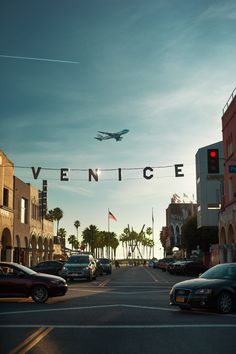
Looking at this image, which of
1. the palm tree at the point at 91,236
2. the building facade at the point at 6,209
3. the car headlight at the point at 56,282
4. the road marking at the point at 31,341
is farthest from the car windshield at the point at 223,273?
the palm tree at the point at 91,236

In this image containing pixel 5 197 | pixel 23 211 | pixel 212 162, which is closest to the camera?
pixel 212 162

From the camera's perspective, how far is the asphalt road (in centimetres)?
871

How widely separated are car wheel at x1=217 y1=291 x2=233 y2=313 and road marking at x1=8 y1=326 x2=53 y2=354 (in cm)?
513

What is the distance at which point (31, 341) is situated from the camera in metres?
9.39

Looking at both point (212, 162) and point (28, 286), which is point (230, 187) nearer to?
point (212, 162)

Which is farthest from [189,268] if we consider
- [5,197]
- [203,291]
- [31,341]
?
[31,341]

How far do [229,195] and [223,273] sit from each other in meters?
29.3

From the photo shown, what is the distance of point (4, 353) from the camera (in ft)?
27.0

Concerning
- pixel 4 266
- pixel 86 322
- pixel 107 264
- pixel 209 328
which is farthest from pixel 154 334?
pixel 107 264

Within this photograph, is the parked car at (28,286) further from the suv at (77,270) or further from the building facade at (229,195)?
the building facade at (229,195)

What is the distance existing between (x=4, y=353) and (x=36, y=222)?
56612 millimetres

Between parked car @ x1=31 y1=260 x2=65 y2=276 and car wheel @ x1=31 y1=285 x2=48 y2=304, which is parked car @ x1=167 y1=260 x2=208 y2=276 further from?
car wheel @ x1=31 y1=285 x2=48 y2=304

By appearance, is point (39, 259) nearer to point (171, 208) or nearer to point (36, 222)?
point (36, 222)

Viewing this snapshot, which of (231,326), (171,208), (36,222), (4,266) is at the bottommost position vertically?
(231,326)
